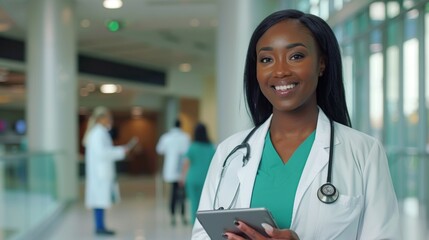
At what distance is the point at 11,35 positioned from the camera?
1554 centimetres

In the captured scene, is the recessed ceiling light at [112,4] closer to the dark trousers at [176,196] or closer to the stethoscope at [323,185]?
the dark trousers at [176,196]

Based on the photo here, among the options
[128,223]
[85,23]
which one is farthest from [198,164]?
[85,23]

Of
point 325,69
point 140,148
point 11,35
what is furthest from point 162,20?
point 140,148

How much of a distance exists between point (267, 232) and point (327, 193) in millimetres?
178

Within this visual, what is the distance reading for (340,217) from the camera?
1525 millimetres

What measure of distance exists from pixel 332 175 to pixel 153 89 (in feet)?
73.0

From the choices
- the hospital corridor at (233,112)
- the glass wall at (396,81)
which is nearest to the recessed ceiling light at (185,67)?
the hospital corridor at (233,112)

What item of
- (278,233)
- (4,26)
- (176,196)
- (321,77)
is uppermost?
(4,26)

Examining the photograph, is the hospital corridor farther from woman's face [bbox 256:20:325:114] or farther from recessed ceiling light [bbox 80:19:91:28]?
recessed ceiling light [bbox 80:19:91:28]

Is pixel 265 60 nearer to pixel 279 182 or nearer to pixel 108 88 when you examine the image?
pixel 279 182

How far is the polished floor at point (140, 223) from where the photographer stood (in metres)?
8.52

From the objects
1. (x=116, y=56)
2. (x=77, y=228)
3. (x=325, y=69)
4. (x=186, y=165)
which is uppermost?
(x=116, y=56)

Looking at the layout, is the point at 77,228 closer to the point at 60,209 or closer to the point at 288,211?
the point at 60,209

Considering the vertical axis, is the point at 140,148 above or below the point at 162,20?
below
